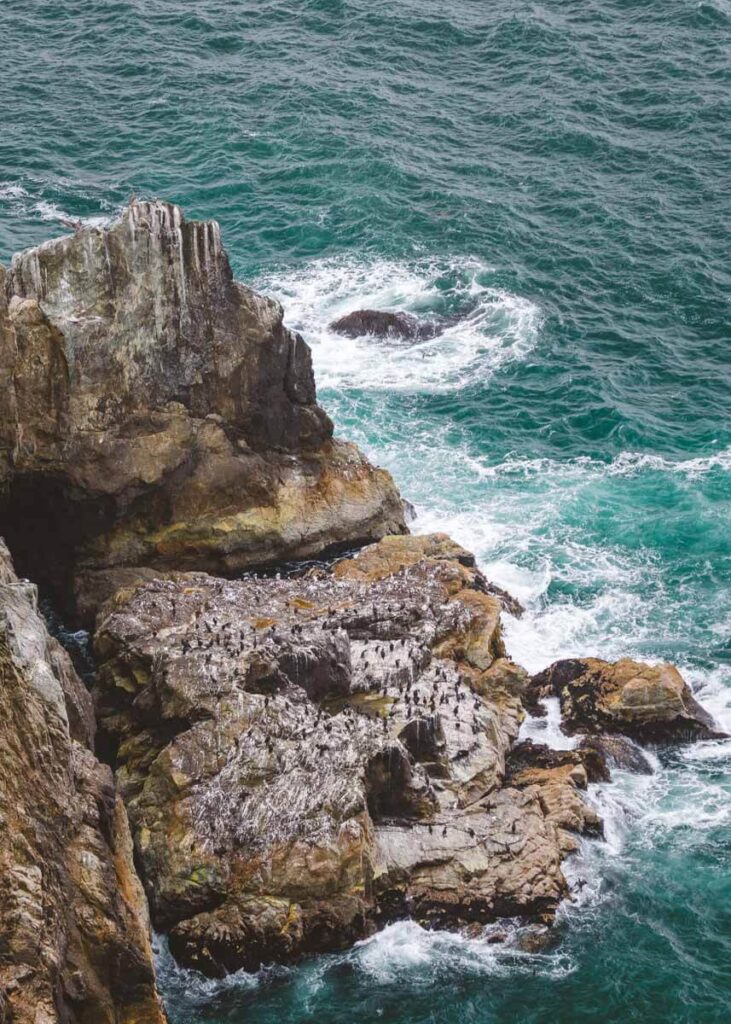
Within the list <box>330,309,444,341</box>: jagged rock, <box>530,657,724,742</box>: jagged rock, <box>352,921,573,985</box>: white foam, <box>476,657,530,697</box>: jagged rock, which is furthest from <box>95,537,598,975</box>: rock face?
<box>330,309,444,341</box>: jagged rock

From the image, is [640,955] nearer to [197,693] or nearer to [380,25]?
[197,693]

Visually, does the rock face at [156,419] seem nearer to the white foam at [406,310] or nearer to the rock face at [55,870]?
the rock face at [55,870]

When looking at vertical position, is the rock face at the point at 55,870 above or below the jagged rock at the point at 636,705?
above

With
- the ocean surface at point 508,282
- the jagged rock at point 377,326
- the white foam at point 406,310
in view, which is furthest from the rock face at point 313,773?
the jagged rock at point 377,326

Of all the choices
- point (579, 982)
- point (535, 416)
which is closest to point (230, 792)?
point (579, 982)

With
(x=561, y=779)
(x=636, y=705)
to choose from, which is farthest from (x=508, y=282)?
(x=561, y=779)

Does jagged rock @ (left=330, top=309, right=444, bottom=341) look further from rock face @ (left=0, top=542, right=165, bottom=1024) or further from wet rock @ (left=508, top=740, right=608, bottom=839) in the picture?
rock face @ (left=0, top=542, right=165, bottom=1024)
